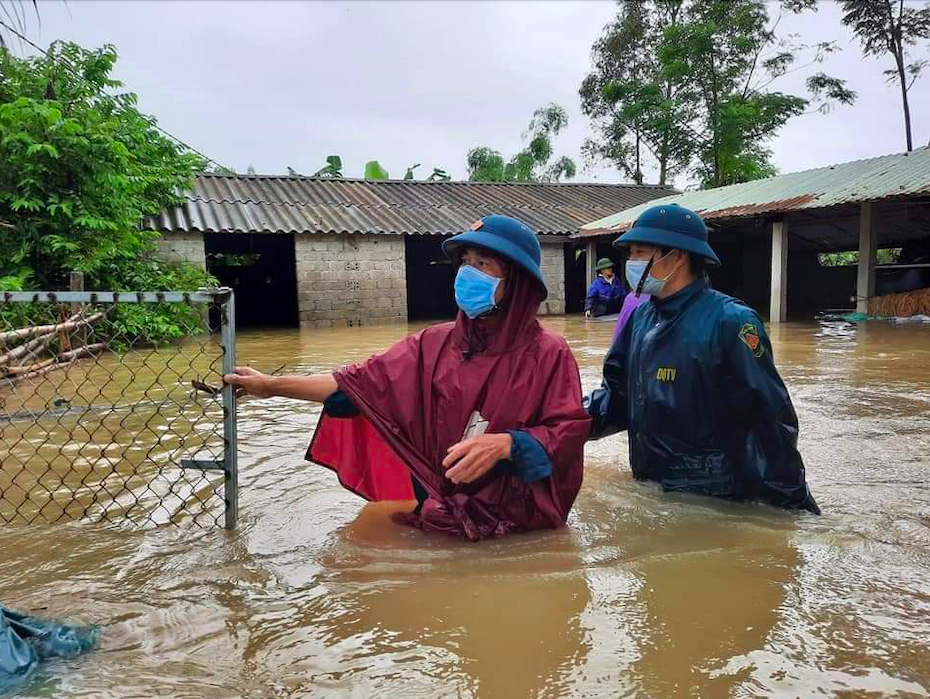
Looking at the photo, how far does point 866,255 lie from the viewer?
42.8ft

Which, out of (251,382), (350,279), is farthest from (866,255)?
(251,382)

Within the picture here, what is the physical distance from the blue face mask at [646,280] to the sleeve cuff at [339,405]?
1349mm

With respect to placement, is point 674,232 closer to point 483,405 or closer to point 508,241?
point 508,241

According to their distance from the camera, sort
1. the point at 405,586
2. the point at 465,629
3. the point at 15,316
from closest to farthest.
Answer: the point at 465,629 < the point at 405,586 < the point at 15,316

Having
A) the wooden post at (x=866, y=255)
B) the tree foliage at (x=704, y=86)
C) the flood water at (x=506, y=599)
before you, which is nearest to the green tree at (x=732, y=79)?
the tree foliage at (x=704, y=86)

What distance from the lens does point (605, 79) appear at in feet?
91.6

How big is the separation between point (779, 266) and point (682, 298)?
476 inches

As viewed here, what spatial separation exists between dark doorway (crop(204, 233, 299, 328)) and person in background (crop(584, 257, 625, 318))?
8856 mm

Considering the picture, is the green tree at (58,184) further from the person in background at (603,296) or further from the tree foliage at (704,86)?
the tree foliage at (704,86)

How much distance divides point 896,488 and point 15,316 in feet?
28.7

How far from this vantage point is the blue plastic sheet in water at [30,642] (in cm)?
176

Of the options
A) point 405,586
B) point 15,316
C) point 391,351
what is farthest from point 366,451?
point 15,316

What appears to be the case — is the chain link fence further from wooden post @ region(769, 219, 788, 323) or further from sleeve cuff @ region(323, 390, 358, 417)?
wooden post @ region(769, 219, 788, 323)

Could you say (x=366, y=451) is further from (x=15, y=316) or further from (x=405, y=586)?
(x=15, y=316)
